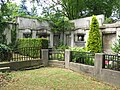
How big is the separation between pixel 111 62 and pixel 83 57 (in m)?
1.86

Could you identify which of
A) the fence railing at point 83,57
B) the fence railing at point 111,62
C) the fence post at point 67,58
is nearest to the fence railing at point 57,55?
the fence post at point 67,58

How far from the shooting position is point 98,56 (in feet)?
26.5

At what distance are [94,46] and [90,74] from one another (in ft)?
21.9

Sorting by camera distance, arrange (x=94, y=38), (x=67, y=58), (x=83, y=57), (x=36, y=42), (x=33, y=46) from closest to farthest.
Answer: (x=83, y=57), (x=67, y=58), (x=36, y=42), (x=33, y=46), (x=94, y=38)

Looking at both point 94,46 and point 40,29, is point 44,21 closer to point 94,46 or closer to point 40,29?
point 40,29

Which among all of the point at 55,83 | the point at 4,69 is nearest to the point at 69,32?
the point at 4,69

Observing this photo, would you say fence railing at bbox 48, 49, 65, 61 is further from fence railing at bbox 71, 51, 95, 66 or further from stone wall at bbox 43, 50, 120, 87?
fence railing at bbox 71, 51, 95, 66

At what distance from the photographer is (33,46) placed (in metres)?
13.4

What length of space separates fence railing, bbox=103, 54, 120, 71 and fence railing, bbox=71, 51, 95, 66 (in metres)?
0.88

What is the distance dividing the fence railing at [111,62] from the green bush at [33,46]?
17.3ft

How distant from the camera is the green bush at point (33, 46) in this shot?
1204cm

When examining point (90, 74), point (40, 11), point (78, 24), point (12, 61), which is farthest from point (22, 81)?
point (40, 11)

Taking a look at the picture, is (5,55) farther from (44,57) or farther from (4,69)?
(44,57)

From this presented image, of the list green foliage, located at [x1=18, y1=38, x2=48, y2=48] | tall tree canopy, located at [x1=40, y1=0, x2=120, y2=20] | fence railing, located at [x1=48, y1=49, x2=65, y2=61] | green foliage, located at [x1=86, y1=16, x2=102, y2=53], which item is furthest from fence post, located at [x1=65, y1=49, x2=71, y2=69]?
tall tree canopy, located at [x1=40, y1=0, x2=120, y2=20]
